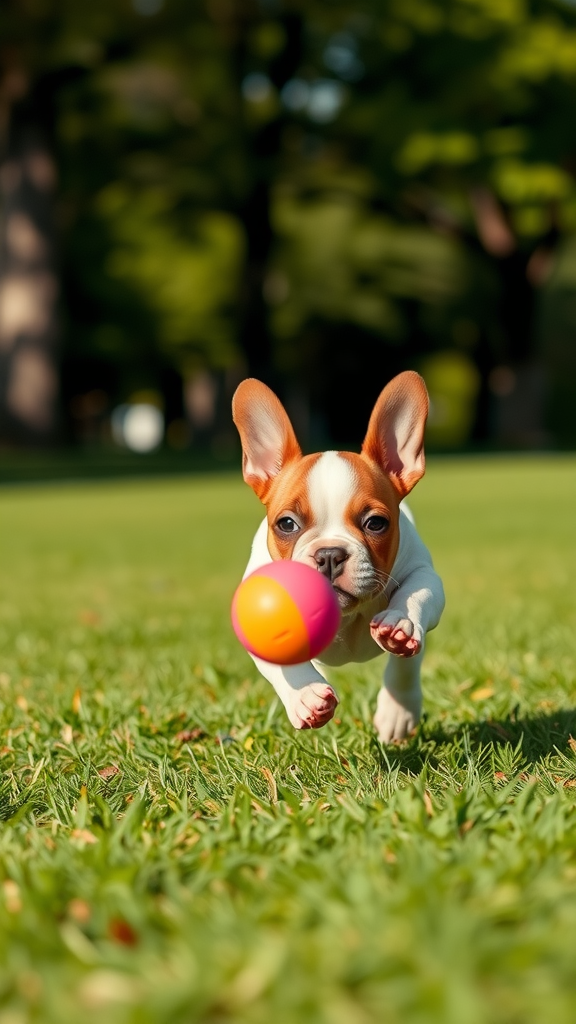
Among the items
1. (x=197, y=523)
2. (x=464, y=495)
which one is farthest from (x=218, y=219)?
(x=197, y=523)

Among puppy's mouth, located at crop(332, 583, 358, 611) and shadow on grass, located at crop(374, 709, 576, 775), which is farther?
shadow on grass, located at crop(374, 709, 576, 775)

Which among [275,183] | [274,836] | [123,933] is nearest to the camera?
[123,933]

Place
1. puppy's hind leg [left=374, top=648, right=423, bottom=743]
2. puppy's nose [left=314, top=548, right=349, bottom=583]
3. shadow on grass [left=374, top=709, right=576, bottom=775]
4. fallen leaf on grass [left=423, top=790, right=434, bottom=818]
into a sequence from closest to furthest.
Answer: fallen leaf on grass [left=423, top=790, right=434, bottom=818]
puppy's nose [left=314, top=548, right=349, bottom=583]
shadow on grass [left=374, top=709, right=576, bottom=775]
puppy's hind leg [left=374, top=648, right=423, bottom=743]

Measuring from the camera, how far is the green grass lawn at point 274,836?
6.81ft

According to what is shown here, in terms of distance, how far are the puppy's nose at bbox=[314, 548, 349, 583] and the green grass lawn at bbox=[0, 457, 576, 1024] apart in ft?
1.92

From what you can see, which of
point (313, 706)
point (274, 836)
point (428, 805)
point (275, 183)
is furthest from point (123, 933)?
point (275, 183)

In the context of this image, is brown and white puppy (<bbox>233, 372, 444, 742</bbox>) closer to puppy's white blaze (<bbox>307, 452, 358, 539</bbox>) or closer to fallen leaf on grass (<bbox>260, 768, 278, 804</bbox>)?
puppy's white blaze (<bbox>307, 452, 358, 539</bbox>)

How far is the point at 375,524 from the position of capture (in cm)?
396

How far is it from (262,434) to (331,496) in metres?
0.54

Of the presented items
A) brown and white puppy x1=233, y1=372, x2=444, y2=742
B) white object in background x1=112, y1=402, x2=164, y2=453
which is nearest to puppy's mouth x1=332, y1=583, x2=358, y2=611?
brown and white puppy x1=233, y1=372, x2=444, y2=742

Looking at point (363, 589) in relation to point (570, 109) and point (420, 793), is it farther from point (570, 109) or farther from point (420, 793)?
point (570, 109)

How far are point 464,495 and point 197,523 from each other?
233 inches

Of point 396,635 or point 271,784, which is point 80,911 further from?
point 396,635

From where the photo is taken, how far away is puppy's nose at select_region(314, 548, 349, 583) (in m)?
3.75
